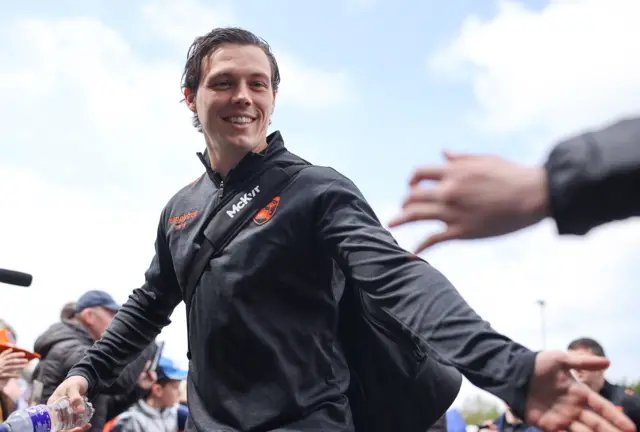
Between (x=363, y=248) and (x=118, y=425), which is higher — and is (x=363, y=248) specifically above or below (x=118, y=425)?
above

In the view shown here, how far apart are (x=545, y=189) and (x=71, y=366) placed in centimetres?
508

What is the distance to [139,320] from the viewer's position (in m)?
3.95

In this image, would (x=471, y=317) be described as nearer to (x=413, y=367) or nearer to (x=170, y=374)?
(x=413, y=367)

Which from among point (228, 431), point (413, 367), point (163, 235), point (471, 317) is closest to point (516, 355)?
point (471, 317)

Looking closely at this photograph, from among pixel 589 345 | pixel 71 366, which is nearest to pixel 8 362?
pixel 71 366

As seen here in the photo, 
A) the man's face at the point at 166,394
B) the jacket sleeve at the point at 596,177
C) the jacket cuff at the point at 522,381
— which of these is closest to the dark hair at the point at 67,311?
the man's face at the point at 166,394

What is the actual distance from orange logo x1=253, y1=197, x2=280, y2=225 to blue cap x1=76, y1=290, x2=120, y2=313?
12.7 ft

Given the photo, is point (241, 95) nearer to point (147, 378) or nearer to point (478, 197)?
point (478, 197)

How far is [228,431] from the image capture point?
3.03 m

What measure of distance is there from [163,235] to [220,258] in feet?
2.60

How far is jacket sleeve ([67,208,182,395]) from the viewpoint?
12.6 ft

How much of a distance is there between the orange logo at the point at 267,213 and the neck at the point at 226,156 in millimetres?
387

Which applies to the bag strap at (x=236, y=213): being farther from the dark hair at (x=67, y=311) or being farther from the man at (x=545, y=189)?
the dark hair at (x=67, y=311)

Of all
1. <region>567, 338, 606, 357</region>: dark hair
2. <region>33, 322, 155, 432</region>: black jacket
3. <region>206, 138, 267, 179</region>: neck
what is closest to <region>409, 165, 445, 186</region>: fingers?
<region>206, 138, 267, 179</region>: neck
